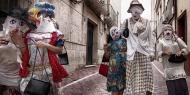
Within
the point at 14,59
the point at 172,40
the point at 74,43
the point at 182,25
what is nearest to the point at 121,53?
the point at 172,40

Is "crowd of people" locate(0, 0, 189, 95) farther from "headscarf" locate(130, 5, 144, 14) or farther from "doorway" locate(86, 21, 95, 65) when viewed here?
"doorway" locate(86, 21, 95, 65)

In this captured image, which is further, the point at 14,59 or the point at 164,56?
the point at 164,56

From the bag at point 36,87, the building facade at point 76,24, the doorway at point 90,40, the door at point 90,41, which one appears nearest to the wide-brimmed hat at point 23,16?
the bag at point 36,87

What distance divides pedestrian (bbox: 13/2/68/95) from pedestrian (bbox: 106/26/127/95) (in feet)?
6.95

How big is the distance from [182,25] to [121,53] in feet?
44.6

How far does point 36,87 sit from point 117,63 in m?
2.45

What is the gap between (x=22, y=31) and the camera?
404 centimetres

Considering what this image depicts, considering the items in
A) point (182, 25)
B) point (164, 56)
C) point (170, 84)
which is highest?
point (182, 25)

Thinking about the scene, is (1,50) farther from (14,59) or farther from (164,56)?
(164,56)

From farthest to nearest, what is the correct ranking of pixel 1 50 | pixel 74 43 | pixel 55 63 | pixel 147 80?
pixel 74 43
pixel 147 80
pixel 1 50
pixel 55 63

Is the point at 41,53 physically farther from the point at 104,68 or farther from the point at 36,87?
the point at 104,68

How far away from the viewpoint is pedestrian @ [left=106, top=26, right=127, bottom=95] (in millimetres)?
6020

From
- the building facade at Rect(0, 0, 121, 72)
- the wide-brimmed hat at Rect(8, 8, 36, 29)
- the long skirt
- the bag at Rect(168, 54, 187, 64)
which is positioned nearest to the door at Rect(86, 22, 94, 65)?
the building facade at Rect(0, 0, 121, 72)

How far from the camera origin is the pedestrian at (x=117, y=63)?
237 inches
